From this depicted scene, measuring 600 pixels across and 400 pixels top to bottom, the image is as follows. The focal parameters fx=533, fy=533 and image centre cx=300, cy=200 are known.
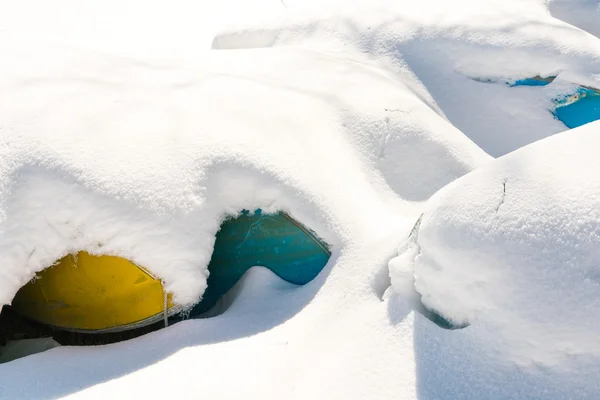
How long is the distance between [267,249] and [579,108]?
200 cm

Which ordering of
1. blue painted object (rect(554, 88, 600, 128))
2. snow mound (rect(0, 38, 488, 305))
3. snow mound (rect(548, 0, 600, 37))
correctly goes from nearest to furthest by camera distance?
snow mound (rect(0, 38, 488, 305))
blue painted object (rect(554, 88, 600, 128))
snow mound (rect(548, 0, 600, 37))

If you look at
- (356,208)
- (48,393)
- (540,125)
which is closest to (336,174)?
(356,208)

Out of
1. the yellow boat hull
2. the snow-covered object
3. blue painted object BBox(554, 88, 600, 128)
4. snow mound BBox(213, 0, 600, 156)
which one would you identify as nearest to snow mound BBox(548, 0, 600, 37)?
snow mound BBox(213, 0, 600, 156)

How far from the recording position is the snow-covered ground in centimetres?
136

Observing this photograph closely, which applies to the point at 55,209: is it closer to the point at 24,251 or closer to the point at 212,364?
the point at 24,251

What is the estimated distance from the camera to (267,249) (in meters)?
2.11

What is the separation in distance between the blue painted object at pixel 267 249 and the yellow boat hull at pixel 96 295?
21 cm

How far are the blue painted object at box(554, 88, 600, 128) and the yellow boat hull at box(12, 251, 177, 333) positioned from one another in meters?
2.32

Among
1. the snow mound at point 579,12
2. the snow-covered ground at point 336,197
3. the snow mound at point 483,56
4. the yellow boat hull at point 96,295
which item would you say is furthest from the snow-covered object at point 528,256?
the snow mound at point 579,12

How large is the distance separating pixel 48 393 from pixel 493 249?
1382 mm

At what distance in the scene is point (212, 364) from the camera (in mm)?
1687

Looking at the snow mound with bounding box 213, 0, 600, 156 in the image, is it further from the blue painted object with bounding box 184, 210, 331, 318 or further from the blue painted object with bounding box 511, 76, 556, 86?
the blue painted object with bounding box 184, 210, 331, 318

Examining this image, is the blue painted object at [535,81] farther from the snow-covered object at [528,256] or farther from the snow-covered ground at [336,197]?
the snow-covered object at [528,256]

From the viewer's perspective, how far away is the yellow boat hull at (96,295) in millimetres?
1938
